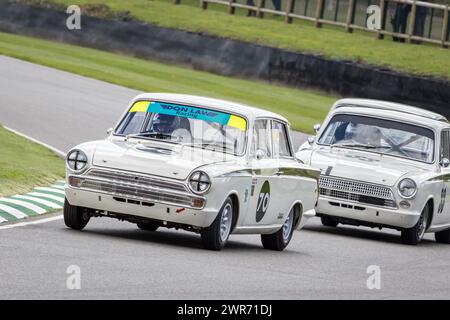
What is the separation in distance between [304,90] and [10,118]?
43.5 ft

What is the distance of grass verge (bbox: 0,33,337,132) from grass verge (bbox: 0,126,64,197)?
11185mm

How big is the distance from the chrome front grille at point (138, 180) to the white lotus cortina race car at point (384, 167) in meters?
4.37

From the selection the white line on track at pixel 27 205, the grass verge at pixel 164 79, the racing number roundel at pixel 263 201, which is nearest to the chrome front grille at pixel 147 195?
the racing number roundel at pixel 263 201

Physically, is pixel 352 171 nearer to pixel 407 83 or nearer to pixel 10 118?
pixel 10 118

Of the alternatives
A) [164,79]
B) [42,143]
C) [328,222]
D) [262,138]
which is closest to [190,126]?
[262,138]

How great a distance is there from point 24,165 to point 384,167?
5137 mm

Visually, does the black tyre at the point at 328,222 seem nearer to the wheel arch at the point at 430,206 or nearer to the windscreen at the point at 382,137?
the windscreen at the point at 382,137

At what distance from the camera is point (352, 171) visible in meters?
16.7

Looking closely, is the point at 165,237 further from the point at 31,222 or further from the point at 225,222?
the point at 31,222

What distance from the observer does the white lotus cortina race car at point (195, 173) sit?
1261 cm

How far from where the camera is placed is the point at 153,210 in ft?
41.3

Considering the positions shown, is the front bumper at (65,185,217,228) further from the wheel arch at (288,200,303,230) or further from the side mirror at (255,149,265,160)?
the wheel arch at (288,200,303,230)

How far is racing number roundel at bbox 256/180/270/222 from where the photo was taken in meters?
13.7
